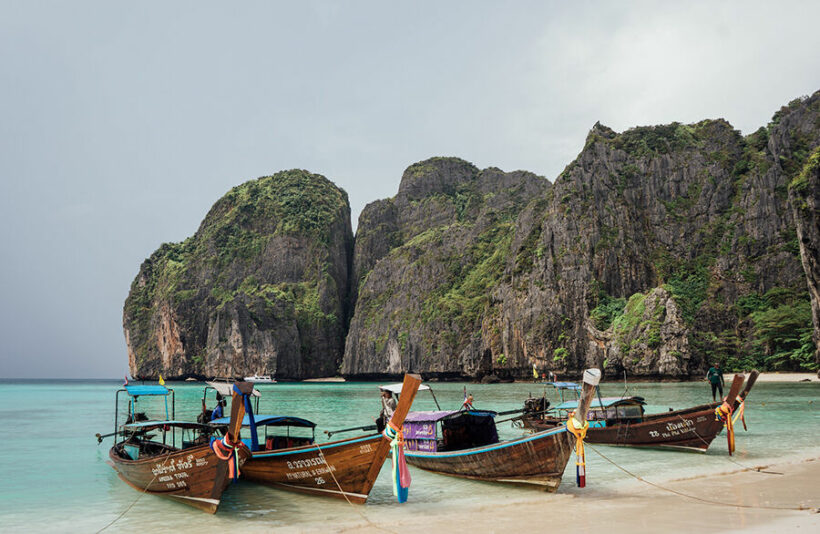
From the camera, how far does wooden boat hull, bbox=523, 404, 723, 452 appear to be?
59.4 ft

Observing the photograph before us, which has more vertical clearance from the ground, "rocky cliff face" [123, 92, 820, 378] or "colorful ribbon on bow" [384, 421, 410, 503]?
"rocky cliff face" [123, 92, 820, 378]

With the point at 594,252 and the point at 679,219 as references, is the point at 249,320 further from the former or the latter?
the point at 679,219

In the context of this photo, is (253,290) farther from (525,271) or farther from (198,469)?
(198,469)

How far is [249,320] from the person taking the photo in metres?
118

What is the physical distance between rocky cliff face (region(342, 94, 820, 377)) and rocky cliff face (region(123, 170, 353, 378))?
3009 cm

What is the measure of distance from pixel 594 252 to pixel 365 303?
196 feet

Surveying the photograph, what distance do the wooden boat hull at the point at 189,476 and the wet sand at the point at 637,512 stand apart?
220 centimetres

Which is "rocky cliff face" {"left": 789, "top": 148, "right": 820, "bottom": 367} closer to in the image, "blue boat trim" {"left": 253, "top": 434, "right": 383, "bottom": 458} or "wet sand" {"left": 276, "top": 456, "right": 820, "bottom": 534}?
"wet sand" {"left": 276, "top": 456, "right": 820, "bottom": 534}

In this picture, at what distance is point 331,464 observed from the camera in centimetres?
1238

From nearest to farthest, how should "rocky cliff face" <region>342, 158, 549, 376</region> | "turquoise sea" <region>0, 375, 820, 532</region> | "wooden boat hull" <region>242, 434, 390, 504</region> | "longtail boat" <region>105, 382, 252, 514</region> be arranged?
1. "longtail boat" <region>105, 382, 252, 514</region>
2. "wooden boat hull" <region>242, 434, 390, 504</region>
3. "turquoise sea" <region>0, 375, 820, 532</region>
4. "rocky cliff face" <region>342, 158, 549, 376</region>

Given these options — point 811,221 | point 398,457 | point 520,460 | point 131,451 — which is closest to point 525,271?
point 811,221

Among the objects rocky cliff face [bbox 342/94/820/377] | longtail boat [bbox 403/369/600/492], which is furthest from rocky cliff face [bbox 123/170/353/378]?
longtail boat [bbox 403/369/600/492]

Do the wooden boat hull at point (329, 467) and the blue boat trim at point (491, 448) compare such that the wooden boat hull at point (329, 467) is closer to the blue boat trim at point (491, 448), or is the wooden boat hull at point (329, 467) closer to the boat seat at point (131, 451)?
the blue boat trim at point (491, 448)

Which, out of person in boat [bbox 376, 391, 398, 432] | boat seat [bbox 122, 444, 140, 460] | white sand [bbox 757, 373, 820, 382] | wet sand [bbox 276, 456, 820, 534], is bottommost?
white sand [bbox 757, 373, 820, 382]
